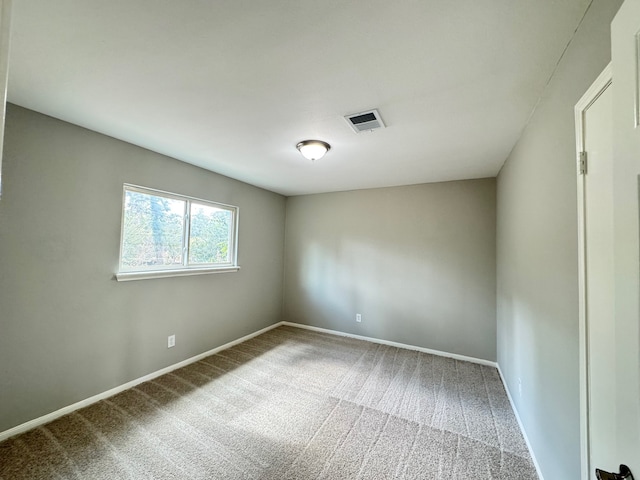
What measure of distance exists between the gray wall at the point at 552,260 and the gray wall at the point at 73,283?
3290 millimetres

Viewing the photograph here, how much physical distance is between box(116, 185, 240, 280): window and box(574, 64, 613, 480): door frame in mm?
3252

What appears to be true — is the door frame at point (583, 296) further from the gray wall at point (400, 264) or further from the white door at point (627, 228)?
the gray wall at point (400, 264)

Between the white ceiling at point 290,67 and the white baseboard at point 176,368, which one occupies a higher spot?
the white ceiling at point 290,67

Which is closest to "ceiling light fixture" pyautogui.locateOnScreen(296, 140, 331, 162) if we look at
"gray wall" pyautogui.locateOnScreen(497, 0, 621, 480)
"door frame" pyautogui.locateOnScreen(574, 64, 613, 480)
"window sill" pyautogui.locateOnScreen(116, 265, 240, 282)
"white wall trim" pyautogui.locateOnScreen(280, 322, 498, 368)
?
"gray wall" pyautogui.locateOnScreen(497, 0, 621, 480)

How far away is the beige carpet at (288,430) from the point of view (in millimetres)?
1654

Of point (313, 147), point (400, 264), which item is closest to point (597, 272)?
point (313, 147)

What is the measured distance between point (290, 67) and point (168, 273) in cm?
243

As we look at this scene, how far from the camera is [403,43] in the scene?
1.24m

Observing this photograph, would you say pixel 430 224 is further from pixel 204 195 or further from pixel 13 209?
pixel 13 209

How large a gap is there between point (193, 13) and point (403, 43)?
966mm

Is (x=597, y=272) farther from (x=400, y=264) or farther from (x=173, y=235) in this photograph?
(x=173, y=235)

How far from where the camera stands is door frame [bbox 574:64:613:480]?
106 cm

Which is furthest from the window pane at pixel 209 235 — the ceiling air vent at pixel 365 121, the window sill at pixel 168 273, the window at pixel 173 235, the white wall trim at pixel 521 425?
the white wall trim at pixel 521 425

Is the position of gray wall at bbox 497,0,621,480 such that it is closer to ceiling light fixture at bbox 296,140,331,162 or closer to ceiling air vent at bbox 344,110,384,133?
ceiling air vent at bbox 344,110,384,133
